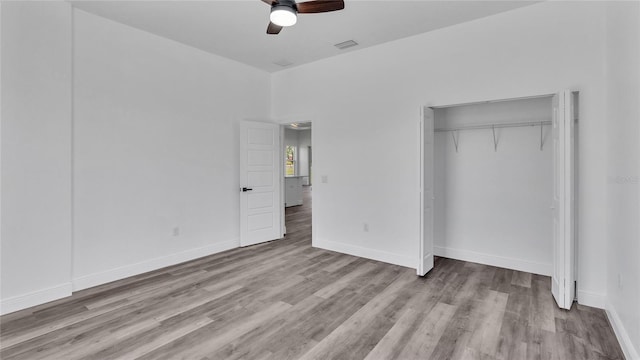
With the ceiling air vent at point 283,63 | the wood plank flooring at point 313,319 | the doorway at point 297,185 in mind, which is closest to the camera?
the wood plank flooring at point 313,319

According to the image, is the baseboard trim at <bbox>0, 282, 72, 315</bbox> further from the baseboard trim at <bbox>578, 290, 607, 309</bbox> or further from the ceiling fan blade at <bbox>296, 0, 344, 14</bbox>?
the baseboard trim at <bbox>578, 290, 607, 309</bbox>

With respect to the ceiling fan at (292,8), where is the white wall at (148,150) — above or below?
below

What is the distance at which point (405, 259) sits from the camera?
167 inches

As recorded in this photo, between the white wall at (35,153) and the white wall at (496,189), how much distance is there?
451cm

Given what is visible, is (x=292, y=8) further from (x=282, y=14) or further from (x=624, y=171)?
(x=624, y=171)

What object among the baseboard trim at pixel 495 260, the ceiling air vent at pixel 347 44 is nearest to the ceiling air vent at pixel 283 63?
the ceiling air vent at pixel 347 44

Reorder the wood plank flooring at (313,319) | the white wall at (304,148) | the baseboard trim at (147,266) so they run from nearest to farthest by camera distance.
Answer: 1. the wood plank flooring at (313,319)
2. the baseboard trim at (147,266)
3. the white wall at (304,148)

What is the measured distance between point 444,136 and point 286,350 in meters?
3.51

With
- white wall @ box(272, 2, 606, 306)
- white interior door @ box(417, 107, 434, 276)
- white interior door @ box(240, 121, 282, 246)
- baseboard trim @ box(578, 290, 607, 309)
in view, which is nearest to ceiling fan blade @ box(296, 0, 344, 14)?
white interior door @ box(417, 107, 434, 276)

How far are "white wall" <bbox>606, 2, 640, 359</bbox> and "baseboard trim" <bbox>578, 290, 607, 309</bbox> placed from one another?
13 cm

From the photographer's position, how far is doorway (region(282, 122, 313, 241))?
6.41 m

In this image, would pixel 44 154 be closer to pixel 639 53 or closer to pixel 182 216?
Answer: pixel 182 216

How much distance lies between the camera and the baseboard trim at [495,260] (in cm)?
380

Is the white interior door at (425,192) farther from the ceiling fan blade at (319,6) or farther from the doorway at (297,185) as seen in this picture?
the doorway at (297,185)
